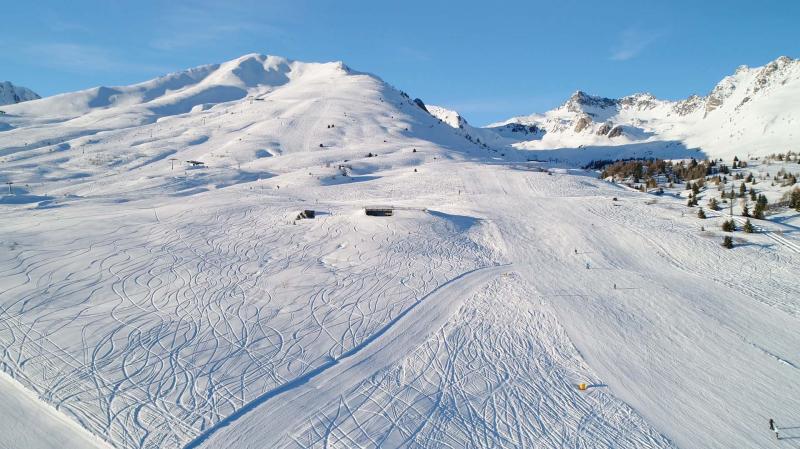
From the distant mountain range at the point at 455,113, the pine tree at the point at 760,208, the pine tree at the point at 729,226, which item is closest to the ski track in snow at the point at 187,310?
the pine tree at the point at 729,226

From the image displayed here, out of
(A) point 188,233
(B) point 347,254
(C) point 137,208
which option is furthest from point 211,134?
(B) point 347,254

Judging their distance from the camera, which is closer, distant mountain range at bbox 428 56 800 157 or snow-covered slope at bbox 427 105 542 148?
distant mountain range at bbox 428 56 800 157

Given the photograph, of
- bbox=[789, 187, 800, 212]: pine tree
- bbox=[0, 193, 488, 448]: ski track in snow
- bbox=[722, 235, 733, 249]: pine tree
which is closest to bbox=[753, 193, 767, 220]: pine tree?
bbox=[789, 187, 800, 212]: pine tree

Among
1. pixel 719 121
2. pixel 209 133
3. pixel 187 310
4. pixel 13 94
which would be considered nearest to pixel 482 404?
pixel 187 310

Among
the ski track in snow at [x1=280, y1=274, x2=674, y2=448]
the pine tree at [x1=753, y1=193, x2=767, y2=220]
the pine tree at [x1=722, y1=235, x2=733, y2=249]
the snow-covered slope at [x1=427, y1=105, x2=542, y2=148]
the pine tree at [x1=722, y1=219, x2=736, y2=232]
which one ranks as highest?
the snow-covered slope at [x1=427, y1=105, x2=542, y2=148]

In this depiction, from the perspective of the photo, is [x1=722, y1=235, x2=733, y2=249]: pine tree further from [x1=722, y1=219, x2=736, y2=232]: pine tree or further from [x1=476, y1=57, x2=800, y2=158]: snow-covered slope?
[x1=476, y1=57, x2=800, y2=158]: snow-covered slope

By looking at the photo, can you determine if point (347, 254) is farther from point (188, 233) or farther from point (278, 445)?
point (278, 445)

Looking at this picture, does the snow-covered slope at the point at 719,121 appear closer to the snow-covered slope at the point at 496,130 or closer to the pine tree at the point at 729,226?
the snow-covered slope at the point at 496,130
